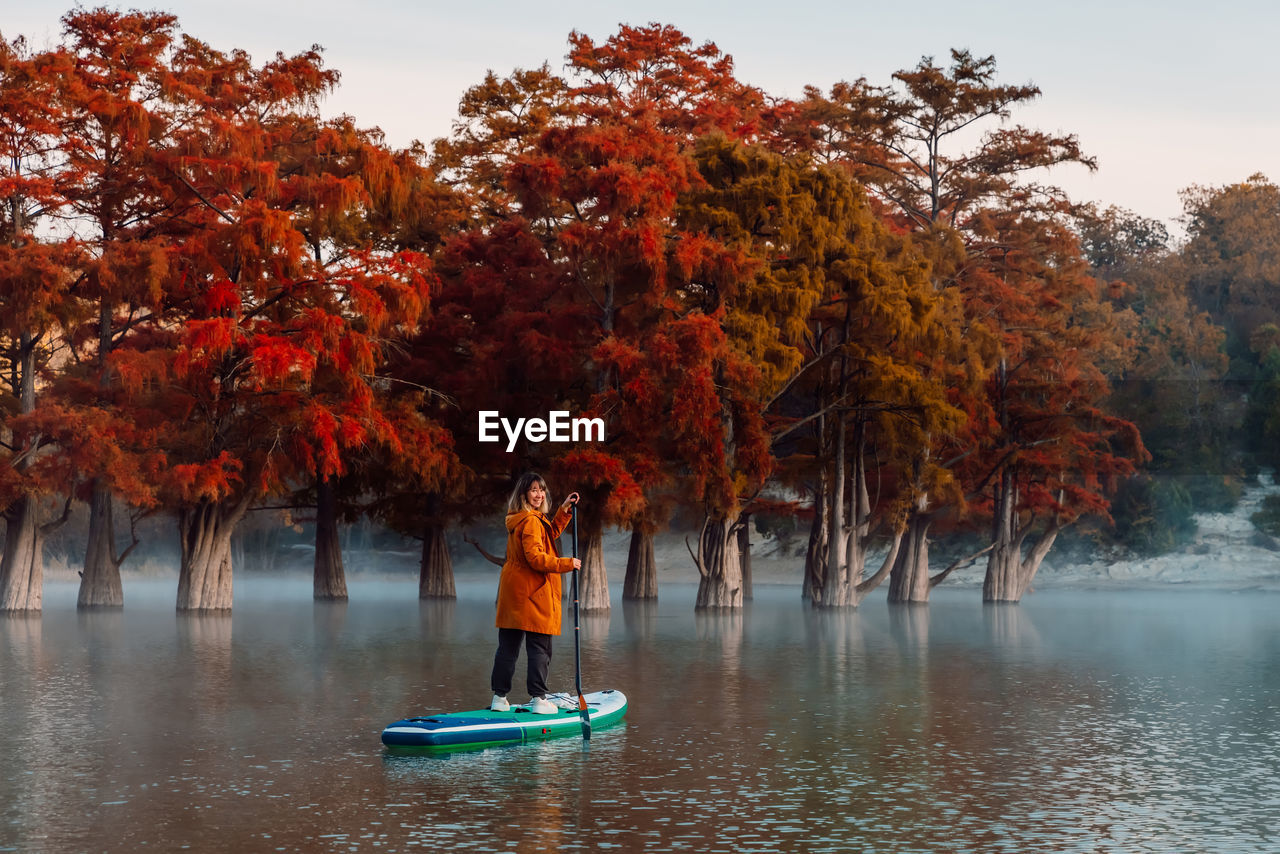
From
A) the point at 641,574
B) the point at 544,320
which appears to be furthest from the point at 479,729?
the point at 641,574

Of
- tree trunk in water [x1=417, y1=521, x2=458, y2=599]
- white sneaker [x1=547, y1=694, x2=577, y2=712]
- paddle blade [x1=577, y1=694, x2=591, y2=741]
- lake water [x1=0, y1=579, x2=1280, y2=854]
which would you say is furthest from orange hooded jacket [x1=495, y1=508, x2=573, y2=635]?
tree trunk in water [x1=417, y1=521, x2=458, y2=599]

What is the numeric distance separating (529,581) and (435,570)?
118ft

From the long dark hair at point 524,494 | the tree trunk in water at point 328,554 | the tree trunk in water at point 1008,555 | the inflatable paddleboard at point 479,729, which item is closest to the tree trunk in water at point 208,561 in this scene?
the tree trunk in water at point 328,554

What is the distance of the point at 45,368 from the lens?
146 feet

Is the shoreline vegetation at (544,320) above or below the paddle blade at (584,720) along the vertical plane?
above

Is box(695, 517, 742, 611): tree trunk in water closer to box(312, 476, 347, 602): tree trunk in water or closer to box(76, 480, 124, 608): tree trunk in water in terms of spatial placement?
box(312, 476, 347, 602): tree trunk in water

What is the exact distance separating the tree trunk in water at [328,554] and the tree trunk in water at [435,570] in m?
2.59

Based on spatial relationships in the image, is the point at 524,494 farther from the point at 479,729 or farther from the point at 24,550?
the point at 24,550

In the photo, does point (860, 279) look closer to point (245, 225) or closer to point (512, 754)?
point (245, 225)

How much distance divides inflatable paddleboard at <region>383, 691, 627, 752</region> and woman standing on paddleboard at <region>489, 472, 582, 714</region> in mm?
151

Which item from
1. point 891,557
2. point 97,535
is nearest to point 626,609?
point 891,557

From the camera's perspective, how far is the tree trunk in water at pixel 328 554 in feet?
151

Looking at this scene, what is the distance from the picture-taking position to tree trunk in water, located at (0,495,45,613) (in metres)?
37.7

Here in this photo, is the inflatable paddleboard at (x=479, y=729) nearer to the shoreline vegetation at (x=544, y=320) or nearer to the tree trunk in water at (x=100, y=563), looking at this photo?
the shoreline vegetation at (x=544, y=320)
